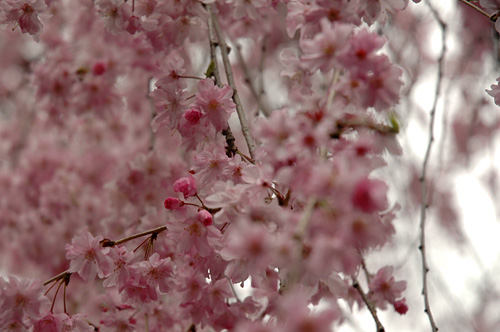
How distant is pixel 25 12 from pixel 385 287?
1.39 meters

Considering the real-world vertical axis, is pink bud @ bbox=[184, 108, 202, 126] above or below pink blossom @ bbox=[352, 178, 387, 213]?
below

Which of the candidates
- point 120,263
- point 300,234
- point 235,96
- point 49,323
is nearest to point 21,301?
point 49,323

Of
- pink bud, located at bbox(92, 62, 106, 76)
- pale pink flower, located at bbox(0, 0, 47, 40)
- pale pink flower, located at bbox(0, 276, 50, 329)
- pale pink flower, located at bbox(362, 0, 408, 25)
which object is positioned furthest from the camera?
pink bud, located at bbox(92, 62, 106, 76)

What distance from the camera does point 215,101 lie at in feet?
4.11

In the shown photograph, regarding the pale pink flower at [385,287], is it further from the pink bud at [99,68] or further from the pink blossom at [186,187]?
the pink bud at [99,68]

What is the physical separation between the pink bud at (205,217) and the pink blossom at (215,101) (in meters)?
0.29

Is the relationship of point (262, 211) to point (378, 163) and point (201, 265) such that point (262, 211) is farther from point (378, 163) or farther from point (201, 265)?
point (201, 265)

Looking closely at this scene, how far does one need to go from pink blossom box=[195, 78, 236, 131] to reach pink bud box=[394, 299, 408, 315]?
2.72 feet

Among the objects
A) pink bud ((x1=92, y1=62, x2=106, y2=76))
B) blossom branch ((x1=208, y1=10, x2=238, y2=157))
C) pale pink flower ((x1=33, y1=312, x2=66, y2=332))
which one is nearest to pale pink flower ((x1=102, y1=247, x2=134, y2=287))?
pale pink flower ((x1=33, y1=312, x2=66, y2=332))

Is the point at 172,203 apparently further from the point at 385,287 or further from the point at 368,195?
the point at 385,287

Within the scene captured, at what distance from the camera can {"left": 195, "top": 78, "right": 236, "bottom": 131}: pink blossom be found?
124 cm

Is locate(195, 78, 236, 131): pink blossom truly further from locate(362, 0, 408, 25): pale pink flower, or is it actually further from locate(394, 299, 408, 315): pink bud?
locate(394, 299, 408, 315): pink bud

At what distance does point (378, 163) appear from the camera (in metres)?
0.80

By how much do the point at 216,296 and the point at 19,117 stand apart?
4.66 metres
